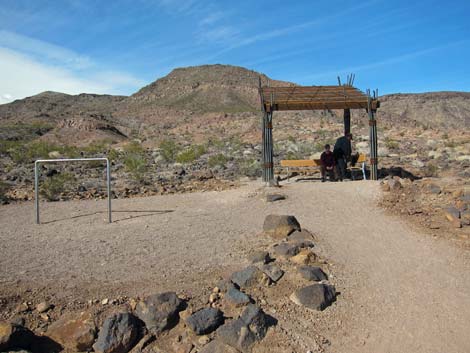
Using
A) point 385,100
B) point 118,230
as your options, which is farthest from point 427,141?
point 385,100

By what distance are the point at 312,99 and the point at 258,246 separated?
6768 millimetres

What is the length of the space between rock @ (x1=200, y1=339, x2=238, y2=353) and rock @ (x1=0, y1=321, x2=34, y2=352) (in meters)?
1.62

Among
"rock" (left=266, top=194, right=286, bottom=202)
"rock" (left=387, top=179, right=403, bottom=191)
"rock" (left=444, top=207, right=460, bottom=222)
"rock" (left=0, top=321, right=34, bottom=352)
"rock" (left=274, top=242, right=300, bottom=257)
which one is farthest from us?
"rock" (left=387, top=179, right=403, bottom=191)

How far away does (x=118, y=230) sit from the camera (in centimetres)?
717

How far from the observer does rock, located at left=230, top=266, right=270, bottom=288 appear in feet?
16.4

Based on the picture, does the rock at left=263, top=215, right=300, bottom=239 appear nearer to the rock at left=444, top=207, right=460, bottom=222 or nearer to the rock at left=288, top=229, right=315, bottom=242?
the rock at left=288, top=229, right=315, bottom=242

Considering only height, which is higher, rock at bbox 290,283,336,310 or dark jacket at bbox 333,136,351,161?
dark jacket at bbox 333,136,351,161

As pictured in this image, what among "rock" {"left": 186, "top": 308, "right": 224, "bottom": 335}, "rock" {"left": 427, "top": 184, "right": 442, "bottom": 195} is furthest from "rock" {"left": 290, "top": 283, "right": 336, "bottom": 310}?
"rock" {"left": 427, "top": 184, "right": 442, "bottom": 195}

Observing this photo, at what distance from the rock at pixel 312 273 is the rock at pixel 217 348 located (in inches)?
61.7

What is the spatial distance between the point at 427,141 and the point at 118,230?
20.8 m

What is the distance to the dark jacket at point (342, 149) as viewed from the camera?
1247 centimetres

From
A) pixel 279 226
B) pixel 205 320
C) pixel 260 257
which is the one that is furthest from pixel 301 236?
pixel 205 320

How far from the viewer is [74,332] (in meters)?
4.09

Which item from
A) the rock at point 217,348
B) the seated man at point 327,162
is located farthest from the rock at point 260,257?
the seated man at point 327,162
